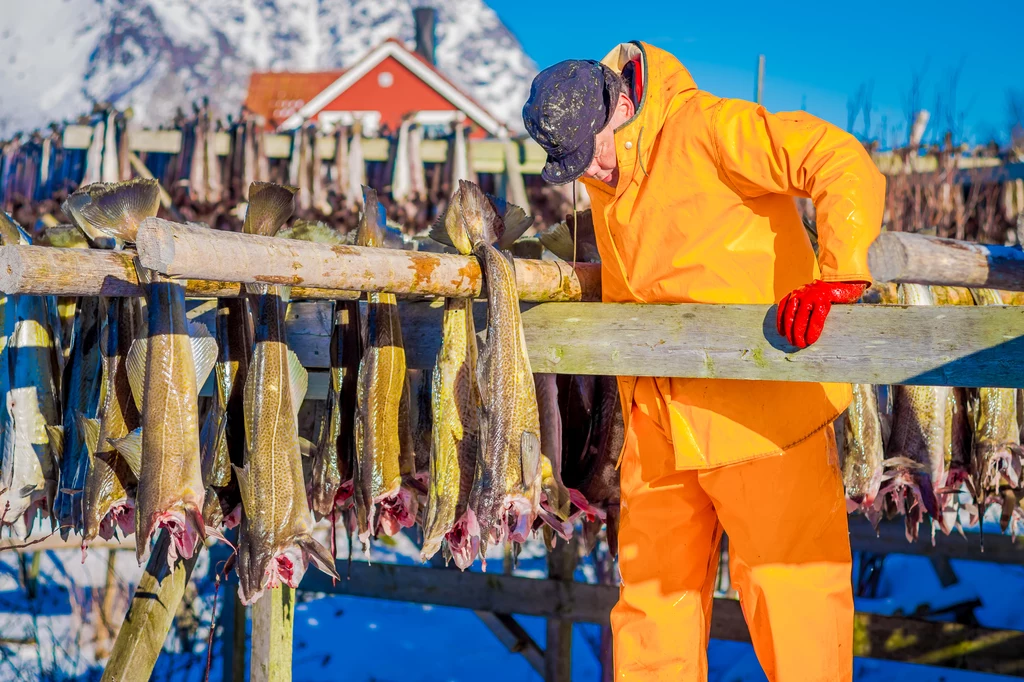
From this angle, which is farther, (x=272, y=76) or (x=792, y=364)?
(x=272, y=76)

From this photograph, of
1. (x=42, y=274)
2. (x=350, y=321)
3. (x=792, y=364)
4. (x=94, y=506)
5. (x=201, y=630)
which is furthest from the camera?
(x=201, y=630)

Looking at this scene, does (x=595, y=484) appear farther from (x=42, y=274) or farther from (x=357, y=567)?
(x=357, y=567)

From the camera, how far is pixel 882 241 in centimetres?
329

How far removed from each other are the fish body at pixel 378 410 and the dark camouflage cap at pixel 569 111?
2.13 feet

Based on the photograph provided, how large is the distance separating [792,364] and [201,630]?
6717mm

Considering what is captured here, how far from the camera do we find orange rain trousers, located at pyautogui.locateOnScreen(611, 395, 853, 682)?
258 centimetres

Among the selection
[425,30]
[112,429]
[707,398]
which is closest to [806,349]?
[707,398]

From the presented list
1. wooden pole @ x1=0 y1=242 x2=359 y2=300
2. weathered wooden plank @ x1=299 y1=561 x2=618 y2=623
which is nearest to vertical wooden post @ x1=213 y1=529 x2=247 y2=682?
weathered wooden plank @ x1=299 y1=561 x2=618 y2=623

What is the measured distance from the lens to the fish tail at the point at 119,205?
2.58 metres

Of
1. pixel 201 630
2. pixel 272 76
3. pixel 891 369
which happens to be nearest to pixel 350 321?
pixel 891 369

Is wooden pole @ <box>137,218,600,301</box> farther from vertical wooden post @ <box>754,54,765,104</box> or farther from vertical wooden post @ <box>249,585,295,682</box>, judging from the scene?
vertical wooden post @ <box>754,54,765,104</box>

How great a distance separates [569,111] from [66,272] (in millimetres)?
1465

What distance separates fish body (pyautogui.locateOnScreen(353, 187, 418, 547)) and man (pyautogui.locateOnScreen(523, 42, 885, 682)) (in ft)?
2.30

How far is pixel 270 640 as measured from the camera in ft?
11.5
